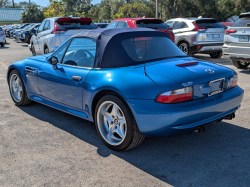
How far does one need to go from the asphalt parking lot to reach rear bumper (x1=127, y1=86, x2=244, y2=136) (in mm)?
416

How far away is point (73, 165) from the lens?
3354mm

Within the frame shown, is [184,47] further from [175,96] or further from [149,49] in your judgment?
[175,96]

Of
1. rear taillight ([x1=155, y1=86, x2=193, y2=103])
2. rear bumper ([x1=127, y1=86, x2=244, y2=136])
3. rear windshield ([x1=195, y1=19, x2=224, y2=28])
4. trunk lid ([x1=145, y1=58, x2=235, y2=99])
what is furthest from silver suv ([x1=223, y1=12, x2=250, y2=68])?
rear taillight ([x1=155, y1=86, x2=193, y2=103])

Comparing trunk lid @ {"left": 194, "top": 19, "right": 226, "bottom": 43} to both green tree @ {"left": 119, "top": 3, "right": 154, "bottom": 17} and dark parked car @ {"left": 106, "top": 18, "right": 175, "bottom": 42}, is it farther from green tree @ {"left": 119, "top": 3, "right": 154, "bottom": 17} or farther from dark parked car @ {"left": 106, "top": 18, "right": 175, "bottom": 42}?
green tree @ {"left": 119, "top": 3, "right": 154, "bottom": 17}

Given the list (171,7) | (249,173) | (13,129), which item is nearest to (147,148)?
(249,173)

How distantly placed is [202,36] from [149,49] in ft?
26.1

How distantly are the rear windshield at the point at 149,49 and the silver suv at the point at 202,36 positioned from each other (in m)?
7.41

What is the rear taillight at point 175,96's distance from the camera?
316cm

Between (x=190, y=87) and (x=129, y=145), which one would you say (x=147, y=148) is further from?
(x=190, y=87)

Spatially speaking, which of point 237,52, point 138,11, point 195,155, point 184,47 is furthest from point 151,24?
point 138,11

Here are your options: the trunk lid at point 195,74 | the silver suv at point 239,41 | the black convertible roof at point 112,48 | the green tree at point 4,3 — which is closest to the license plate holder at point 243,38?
the silver suv at point 239,41

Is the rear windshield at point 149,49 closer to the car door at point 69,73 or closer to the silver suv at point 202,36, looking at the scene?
the car door at point 69,73

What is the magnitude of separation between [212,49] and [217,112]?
27.4ft

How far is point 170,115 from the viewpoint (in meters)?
3.13
